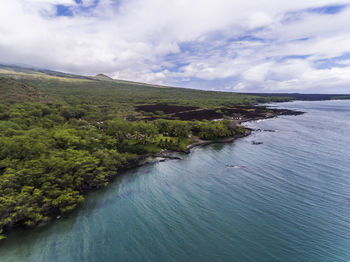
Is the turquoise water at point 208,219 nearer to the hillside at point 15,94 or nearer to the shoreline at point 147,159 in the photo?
the shoreline at point 147,159

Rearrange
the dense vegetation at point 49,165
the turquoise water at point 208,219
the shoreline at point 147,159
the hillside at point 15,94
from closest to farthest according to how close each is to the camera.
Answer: the turquoise water at point 208,219 < the dense vegetation at point 49,165 < the shoreline at point 147,159 < the hillside at point 15,94

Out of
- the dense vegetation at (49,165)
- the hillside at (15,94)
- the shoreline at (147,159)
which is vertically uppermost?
the hillside at (15,94)

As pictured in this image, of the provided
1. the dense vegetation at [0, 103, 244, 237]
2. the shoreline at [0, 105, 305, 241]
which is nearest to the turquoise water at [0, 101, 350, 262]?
the shoreline at [0, 105, 305, 241]

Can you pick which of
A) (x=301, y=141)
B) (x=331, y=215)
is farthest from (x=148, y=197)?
(x=301, y=141)

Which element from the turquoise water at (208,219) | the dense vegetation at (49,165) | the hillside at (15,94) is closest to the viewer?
the turquoise water at (208,219)

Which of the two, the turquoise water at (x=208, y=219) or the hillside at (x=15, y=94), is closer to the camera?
the turquoise water at (x=208, y=219)

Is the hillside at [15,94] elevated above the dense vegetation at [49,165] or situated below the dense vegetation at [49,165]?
above

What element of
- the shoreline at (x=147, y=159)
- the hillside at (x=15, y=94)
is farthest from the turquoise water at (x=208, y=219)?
Result: the hillside at (x=15, y=94)

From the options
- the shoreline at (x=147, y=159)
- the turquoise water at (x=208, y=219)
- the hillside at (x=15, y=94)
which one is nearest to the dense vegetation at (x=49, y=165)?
the shoreline at (x=147, y=159)

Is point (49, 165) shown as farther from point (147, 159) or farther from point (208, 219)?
point (208, 219)
